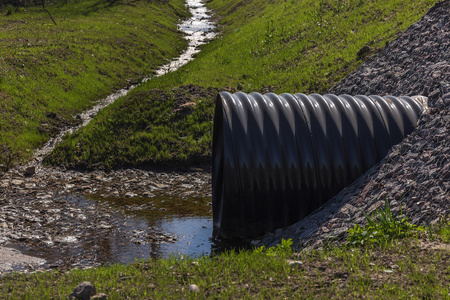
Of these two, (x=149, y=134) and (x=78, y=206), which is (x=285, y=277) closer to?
(x=78, y=206)

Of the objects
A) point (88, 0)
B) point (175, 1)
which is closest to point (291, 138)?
point (88, 0)

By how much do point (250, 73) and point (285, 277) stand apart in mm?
18524

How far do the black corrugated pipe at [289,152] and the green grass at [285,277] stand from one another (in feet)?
8.20

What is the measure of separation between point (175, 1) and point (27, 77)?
49401mm

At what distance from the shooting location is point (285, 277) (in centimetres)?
666

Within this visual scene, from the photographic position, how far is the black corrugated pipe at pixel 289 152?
1005 centimetres

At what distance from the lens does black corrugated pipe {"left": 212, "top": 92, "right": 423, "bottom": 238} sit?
396 inches

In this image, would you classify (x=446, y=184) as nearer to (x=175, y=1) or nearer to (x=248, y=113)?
(x=248, y=113)

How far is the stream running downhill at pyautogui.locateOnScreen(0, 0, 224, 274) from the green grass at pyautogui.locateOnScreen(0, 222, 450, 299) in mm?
2280

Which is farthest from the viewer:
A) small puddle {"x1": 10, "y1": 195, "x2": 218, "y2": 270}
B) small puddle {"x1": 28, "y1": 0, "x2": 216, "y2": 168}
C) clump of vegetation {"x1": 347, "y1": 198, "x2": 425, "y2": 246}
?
small puddle {"x1": 28, "y1": 0, "x2": 216, "y2": 168}

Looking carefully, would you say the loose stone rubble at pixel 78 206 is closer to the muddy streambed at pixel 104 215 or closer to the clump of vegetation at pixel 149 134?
the muddy streambed at pixel 104 215

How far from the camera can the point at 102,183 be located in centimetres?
1508

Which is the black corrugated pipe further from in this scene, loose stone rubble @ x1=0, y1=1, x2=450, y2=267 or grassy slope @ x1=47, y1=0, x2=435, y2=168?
grassy slope @ x1=47, y1=0, x2=435, y2=168

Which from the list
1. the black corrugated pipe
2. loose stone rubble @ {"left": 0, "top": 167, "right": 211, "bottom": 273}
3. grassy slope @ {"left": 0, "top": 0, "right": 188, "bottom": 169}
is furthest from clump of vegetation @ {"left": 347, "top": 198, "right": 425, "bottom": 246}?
grassy slope @ {"left": 0, "top": 0, "right": 188, "bottom": 169}
